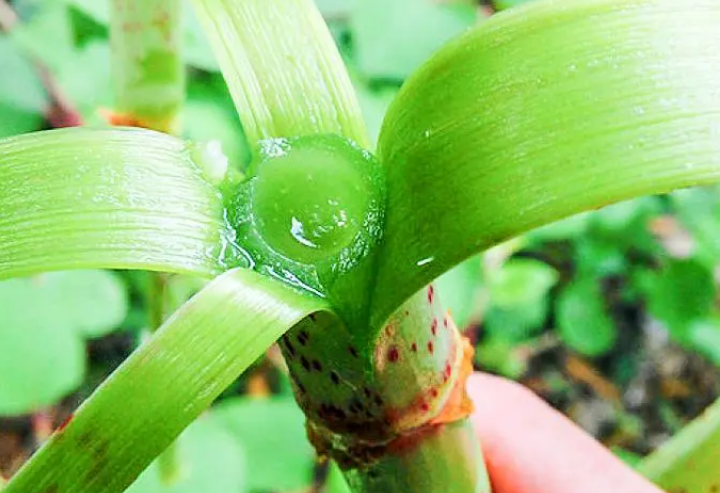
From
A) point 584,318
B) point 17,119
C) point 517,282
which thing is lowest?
point 584,318

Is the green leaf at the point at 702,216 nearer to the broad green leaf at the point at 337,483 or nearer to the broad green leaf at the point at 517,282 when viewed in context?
the broad green leaf at the point at 517,282

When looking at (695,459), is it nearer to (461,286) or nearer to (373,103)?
(461,286)

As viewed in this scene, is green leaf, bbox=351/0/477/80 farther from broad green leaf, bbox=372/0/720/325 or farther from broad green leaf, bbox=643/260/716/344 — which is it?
broad green leaf, bbox=372/0/720/325

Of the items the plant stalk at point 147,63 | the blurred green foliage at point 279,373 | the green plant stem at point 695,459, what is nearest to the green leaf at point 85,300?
the blurred green foliage at point 279,373

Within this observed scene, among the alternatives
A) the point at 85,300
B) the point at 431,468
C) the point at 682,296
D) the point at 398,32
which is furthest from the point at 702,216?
the point at 431,468

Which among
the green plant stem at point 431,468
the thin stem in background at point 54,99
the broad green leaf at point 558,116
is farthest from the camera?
the thin stem in background at point 54,99

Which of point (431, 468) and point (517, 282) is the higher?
point (431, 468)

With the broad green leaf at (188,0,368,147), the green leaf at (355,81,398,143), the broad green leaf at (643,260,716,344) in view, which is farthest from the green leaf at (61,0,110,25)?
the broad green leaf at (643,260,716,344)
